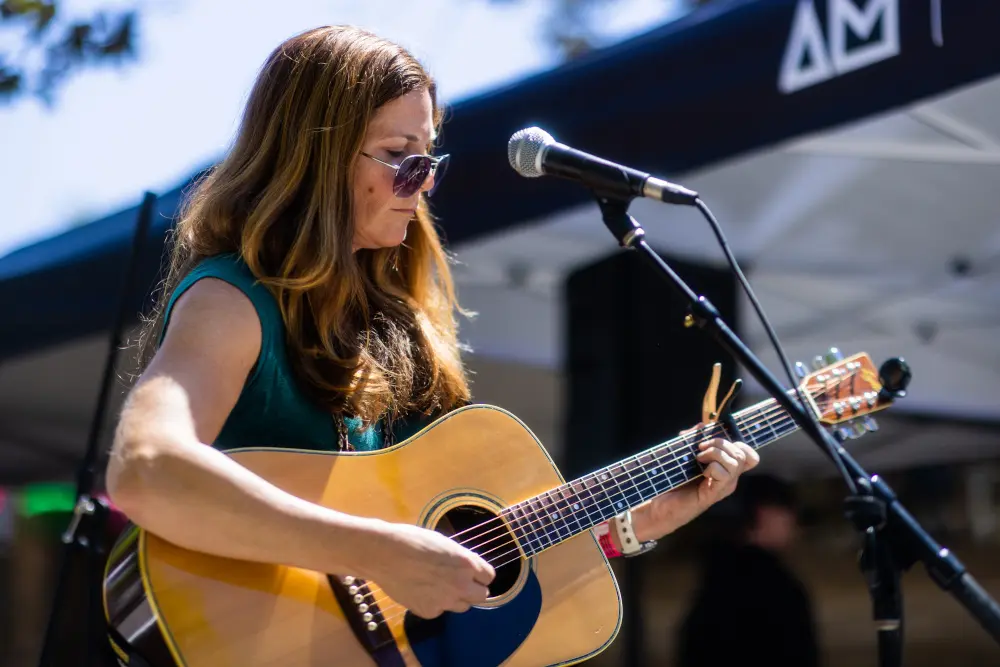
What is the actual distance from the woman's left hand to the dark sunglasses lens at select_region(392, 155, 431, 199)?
841 millimetres

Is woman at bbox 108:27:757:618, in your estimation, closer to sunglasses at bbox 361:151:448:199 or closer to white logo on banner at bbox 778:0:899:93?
sunglasses at bbox 361:151:448:199

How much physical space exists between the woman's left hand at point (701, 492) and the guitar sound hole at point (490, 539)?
13.9 inches

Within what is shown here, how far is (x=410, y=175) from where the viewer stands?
2.16 m

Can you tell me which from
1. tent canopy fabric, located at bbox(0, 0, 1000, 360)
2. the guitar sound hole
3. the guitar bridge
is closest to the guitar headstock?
the guitar sound hole

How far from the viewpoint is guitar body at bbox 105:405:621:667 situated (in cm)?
177

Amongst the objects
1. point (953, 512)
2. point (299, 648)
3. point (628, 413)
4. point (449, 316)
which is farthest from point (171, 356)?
point (953, 512)

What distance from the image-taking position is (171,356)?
5.81 feet

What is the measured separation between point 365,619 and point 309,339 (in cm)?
53

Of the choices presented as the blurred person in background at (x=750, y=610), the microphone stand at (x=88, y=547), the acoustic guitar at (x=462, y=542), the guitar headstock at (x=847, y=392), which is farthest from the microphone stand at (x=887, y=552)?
the blurred person in background at (x=750, y=610)

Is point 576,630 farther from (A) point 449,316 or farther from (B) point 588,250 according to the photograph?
(B) point 588,250

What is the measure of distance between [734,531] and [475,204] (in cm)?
243

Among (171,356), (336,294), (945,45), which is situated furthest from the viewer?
(945,45)

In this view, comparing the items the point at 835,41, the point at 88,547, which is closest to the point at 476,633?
the point at 88,547

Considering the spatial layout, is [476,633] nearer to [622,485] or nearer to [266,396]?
[622,485]
